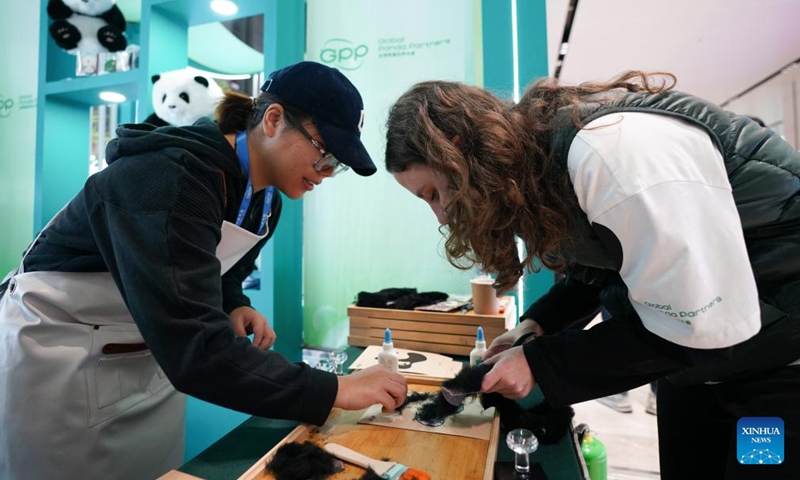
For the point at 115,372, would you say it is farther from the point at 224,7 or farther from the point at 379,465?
the point at 224,7

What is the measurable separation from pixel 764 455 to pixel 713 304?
34 cm

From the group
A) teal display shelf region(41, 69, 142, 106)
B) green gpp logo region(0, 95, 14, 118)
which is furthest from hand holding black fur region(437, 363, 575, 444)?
green gpp logo region(0, 95, 14, 118)

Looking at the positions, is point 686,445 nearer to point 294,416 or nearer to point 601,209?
point 601,209

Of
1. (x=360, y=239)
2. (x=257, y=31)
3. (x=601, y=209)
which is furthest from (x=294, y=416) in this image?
(x=257, y=31)

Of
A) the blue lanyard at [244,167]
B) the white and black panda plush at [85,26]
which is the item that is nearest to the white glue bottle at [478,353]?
the blue lanyard at [244,167]

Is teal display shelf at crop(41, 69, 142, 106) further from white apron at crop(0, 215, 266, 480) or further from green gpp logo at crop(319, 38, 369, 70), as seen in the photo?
white apron at crop(0, 215, 266, 480)

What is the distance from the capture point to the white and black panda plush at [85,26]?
98.7 inches

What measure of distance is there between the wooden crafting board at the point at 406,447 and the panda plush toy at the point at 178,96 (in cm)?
175

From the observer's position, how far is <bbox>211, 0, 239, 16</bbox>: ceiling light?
203 cm

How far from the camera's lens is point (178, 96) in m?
2.12

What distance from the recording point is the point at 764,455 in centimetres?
72

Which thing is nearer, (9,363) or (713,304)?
(713,304)

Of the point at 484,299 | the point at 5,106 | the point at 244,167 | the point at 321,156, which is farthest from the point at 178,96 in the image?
the point at 484,299

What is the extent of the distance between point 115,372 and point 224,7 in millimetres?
1757
